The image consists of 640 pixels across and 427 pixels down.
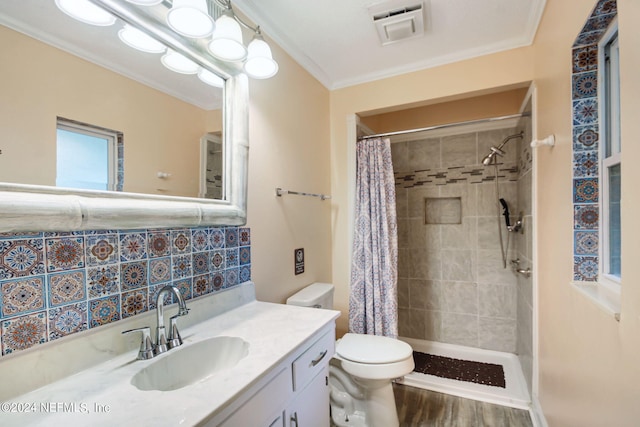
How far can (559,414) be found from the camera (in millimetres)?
1321

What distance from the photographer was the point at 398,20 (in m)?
1.63

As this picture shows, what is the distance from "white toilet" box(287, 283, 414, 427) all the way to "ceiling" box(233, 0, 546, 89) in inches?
64.2

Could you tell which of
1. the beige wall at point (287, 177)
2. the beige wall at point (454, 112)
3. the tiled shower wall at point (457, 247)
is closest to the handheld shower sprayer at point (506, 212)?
the tiled shower wall at point (457, 247)

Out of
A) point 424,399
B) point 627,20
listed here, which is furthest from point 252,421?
point 424,399

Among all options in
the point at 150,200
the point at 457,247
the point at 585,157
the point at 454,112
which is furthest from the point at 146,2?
the point at 457,247

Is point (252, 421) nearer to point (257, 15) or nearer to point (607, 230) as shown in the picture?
point (607, 230)

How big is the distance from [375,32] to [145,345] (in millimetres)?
1975

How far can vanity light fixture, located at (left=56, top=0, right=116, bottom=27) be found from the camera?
84 centimetres

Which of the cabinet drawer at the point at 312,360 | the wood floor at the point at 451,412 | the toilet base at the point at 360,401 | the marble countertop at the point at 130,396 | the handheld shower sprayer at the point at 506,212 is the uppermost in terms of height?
the handheld shower sprayer at the point at 506,212

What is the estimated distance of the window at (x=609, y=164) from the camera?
3.56 feet

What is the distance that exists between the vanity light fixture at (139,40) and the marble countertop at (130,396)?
1052 millimetres

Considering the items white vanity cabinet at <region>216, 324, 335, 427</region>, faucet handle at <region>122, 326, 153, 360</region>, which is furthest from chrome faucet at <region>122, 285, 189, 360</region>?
white vanity cabinet at <region>216, 324, 335, 427</region>

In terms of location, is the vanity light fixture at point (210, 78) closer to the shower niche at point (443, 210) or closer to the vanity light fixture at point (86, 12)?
the vanity light fixture at point (86, 12)

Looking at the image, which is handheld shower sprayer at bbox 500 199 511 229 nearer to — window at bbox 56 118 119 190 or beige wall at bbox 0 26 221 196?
beige wall at bbox 0 26 221 196
